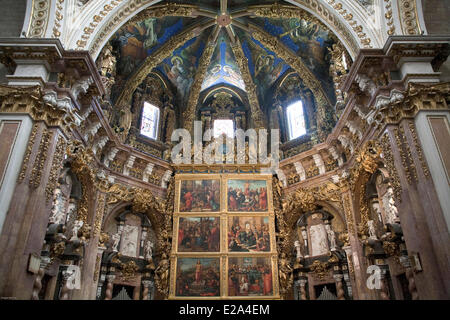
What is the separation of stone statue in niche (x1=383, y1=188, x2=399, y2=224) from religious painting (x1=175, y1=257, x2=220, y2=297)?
6.61 metres

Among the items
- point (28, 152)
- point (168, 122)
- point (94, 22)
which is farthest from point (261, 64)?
point (28, 152)

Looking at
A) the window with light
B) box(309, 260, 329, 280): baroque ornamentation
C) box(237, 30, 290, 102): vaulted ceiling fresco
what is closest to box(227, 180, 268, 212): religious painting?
box(309, 260, 329, 280): baroque ornamentation

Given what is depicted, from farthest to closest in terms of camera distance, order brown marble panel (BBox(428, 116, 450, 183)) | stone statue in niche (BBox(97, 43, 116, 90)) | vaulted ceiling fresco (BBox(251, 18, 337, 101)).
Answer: vaulted ceiling fresco (BBox(251, 18, 337, 101))
stone statue in niche (BBox(97, 43, 116, 90))
brown marble panel (BBox(428, 116, 450, 183))

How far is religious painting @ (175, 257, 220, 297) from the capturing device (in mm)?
13180

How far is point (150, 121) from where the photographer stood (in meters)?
17.2

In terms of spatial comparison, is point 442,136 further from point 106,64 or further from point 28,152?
point 106,64

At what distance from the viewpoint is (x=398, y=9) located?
10375mm

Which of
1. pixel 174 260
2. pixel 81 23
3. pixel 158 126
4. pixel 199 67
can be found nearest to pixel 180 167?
pixel 158 126

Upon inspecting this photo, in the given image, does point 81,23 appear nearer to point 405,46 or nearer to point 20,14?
point 20,14

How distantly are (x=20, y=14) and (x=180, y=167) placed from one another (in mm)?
8343

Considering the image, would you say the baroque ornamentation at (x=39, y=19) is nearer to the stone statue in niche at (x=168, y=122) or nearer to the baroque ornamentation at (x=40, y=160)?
the baroque ornamentation at (x=40, y=160)

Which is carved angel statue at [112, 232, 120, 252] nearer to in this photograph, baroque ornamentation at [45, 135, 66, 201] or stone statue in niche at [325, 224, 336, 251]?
baroque ornamentation at [45, 135, 66, 201]

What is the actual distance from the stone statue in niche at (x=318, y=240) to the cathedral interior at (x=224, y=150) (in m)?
0.06

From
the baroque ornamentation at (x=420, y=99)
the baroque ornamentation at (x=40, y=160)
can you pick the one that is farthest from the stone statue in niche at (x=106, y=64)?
the baroque ornamentation at (x=420, y=99)
